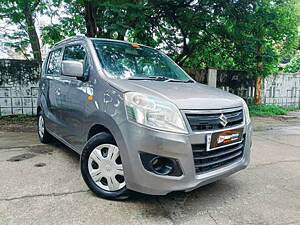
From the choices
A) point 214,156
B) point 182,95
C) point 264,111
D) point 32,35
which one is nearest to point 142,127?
point 182,95

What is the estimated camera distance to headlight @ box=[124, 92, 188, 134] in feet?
6.25

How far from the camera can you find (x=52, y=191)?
2.44 m

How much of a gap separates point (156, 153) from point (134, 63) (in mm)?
1404

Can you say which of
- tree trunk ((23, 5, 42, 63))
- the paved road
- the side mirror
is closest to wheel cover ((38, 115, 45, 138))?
the paved road

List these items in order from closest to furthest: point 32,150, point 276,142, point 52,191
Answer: point 52,191
point 32,150
point 276,142

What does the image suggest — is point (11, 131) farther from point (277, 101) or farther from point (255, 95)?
point (277, 101)

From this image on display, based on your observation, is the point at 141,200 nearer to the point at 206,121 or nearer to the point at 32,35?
the point at 206,121

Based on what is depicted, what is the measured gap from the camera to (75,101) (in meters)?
2.77

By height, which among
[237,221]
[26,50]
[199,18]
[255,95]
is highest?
[199,18]

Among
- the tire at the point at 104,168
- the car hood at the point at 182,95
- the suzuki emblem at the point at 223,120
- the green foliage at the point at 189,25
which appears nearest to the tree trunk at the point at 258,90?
the green foliage at the point at 189,25

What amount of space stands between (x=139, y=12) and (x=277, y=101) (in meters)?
8.26

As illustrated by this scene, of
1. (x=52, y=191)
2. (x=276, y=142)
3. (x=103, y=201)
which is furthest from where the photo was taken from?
(x=276, y=142)

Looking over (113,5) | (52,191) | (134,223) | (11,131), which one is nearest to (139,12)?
(113,5)

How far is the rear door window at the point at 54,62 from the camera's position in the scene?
361 cm
